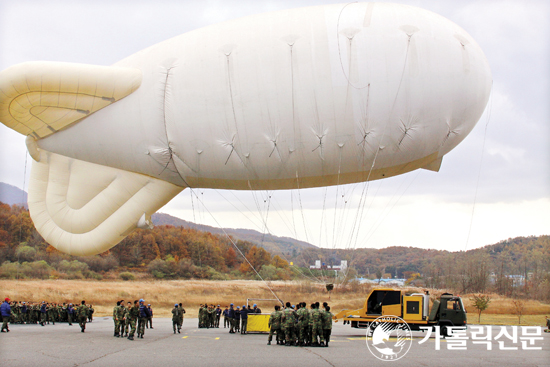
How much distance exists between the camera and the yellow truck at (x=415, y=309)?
20.0 m

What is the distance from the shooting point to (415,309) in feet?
65.9

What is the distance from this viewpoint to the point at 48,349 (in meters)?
13.4

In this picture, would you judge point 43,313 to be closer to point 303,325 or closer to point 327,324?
point 303,325

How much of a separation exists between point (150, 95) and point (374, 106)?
7453 millimetres

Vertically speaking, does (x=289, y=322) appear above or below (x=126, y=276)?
above

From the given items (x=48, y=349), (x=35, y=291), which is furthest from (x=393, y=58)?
(x=35, y=291)

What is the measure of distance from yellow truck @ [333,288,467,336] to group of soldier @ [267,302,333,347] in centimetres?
517

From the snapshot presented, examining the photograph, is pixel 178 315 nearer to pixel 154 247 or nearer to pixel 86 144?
pixel 86 144

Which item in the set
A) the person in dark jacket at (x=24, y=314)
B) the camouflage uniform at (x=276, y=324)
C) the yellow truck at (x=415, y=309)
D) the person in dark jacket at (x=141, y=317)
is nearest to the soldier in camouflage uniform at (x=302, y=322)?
the camouflage uniform at (x=276, y=324)

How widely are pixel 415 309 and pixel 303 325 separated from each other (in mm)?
6767

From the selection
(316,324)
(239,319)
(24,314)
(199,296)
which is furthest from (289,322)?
(199,296)

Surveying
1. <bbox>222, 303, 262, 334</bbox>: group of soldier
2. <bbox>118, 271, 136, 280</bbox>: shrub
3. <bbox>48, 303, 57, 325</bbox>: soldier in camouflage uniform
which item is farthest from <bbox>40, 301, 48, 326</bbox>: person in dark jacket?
<bbox>118, 271, 136, 280</bbox>: shrub

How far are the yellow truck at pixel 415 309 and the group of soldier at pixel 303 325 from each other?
17.0 ft

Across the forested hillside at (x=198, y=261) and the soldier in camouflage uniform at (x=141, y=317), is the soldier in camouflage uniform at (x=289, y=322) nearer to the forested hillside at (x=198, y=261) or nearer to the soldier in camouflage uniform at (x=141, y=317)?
the soldier in camouflage uniform at (x=141, y=317)
